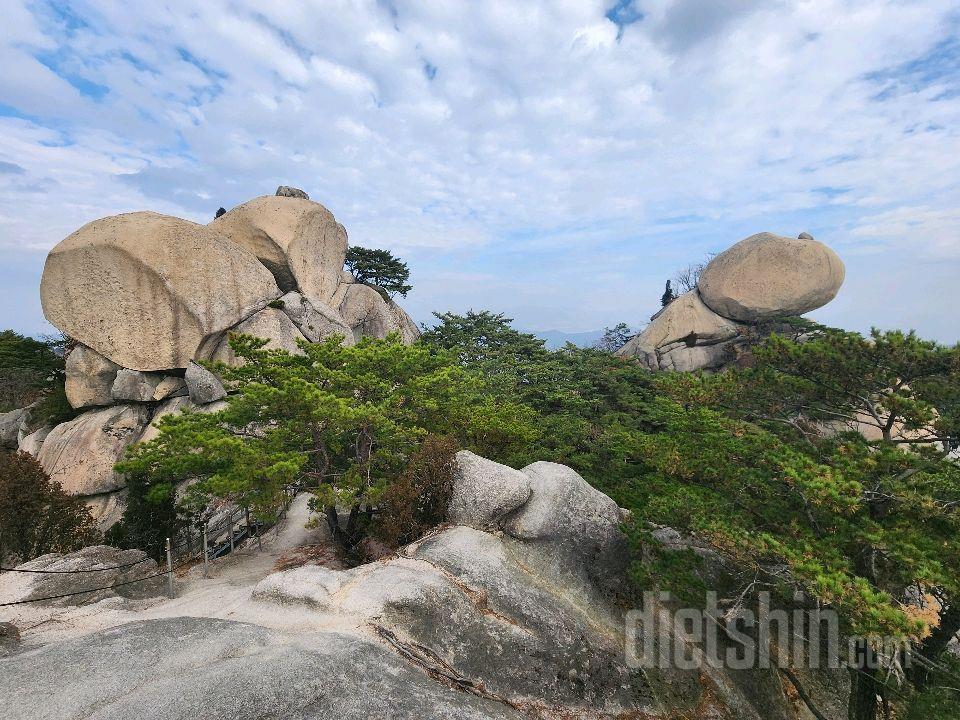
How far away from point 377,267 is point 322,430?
94.5 ft

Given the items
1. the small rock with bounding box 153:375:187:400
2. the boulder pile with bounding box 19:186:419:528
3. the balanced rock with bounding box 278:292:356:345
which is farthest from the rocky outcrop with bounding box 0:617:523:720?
the balanced rock with bounding box 278:292:356:345

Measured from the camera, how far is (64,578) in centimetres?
959

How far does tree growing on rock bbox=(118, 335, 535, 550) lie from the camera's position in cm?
985

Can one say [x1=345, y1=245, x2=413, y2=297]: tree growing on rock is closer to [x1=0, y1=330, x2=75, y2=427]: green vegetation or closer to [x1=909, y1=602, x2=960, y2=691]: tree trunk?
[x1=0, y1=330, x2=75, y2=427]: green vegetation

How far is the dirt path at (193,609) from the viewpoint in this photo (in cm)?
782

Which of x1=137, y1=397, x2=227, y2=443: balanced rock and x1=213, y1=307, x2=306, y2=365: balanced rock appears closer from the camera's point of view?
x1=137, y1=397, x2=227, y2=443: balanced rock

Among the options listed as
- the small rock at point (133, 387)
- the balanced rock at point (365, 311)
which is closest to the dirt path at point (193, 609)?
the small rock at point (133, 387)

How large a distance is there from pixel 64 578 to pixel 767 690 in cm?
1533

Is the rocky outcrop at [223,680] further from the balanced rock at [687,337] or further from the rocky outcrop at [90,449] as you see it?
the balanced rock at [687,337]

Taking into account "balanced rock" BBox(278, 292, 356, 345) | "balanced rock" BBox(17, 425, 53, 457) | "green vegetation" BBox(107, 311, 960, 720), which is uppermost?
"balanced rock" BBox(278, 292, 356, 345)

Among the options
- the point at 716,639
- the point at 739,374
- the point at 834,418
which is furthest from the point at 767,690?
the point at 739,374

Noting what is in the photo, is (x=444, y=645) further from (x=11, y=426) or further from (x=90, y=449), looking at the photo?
(x=11, y=426)

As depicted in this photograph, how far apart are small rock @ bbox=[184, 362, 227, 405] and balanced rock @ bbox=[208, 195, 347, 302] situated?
7356mm

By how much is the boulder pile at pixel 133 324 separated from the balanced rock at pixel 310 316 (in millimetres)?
1021
